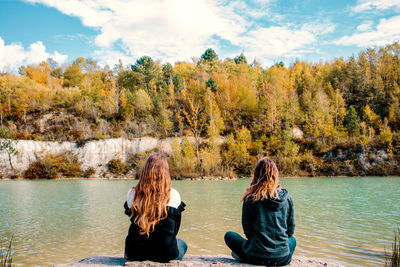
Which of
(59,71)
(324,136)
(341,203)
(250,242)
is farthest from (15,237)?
(59,71)

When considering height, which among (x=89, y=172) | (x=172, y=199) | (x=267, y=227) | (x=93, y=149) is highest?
(x=93, y=149)

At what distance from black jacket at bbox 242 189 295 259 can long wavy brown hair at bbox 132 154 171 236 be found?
46.6 inches

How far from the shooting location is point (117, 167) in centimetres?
4212

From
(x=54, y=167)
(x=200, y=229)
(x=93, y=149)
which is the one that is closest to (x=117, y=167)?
(x=93, y=149)

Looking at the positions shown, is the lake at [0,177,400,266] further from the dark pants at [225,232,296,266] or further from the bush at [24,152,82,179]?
the bush at [24,152,82,179]

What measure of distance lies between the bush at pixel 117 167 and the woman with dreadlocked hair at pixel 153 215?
3988 cm

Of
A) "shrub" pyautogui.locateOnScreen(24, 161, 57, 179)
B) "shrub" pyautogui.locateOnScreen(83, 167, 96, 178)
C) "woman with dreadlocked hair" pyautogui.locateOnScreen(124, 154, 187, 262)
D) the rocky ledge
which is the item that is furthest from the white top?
"shrub" pyautogui.locateOnScreen(24, 161, 57, 179)

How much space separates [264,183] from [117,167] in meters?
40.8

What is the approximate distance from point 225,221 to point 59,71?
8072 centimetres

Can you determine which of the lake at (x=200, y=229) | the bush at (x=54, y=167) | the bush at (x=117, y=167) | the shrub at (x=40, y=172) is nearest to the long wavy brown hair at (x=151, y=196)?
the lake at (x=200, y=229)

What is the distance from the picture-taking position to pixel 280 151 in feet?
140

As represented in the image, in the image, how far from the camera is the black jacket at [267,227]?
377 cm

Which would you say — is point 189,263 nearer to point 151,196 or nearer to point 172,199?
point 172,199

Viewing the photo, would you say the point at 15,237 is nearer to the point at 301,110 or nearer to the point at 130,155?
the point at 130,155
